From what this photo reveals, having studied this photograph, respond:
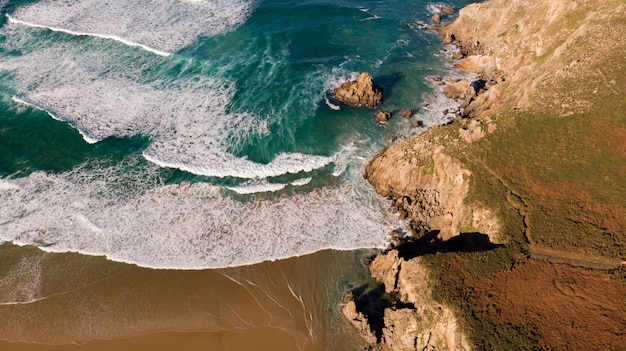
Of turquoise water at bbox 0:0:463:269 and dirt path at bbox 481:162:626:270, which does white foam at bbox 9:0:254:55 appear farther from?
dirt path at bbox 481:162:626:270

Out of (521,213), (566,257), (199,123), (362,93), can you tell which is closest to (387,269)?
(521,213)

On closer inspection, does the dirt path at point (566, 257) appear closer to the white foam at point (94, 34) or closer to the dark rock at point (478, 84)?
the dark rock at point (478, 84)

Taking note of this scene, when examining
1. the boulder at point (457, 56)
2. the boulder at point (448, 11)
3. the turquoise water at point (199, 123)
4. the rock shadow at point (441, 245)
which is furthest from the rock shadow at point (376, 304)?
the boulder at point (448, 11)

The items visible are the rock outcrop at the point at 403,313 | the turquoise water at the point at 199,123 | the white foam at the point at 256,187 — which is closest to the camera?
the rock outcrop at the point at 403,313

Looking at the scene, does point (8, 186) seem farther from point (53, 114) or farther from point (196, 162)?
point (196, 162)

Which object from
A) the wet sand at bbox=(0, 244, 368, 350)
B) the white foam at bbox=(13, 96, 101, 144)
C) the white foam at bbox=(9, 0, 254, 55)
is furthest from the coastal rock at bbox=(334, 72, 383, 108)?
the white foam at bbox=(13, 96, 101, 144)

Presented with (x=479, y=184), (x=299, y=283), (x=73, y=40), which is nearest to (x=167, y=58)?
(x=73, y=40)
